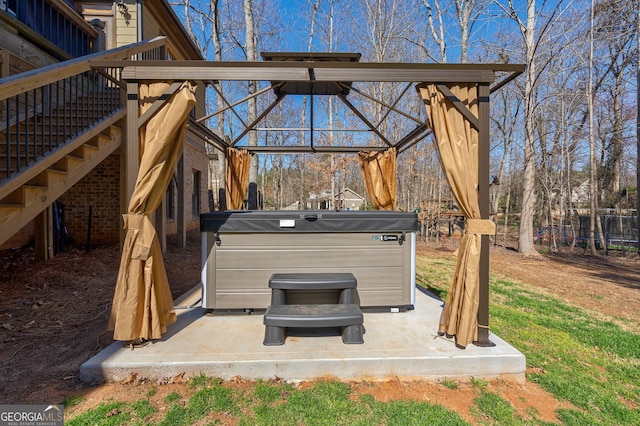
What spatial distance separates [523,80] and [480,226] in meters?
11.0

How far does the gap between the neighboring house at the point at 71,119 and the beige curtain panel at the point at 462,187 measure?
9.76ft

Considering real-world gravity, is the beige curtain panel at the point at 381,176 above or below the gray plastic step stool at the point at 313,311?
above

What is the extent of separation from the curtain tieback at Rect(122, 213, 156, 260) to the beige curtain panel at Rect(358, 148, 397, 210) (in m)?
4.20

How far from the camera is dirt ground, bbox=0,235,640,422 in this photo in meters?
2.29

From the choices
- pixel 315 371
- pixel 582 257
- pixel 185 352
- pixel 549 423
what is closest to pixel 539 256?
pixel 582 257

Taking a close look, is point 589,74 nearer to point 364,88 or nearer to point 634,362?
point 364,88

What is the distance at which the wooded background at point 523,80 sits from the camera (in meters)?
9.59

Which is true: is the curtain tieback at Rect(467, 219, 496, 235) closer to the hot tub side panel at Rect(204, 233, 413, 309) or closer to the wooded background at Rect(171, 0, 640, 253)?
the hot tub side panel at Rect(204, 233, 413, 309)

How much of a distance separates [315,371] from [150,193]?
6.80ft

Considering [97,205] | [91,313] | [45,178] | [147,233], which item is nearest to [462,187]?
[147,233]

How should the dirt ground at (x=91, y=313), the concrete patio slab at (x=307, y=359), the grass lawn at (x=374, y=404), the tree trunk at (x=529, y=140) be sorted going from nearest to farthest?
the grass lawn at (x=374, y=404) < the dirt ground at (x=91, y=313) < the concrete patio slab at (x=307, y=359) < the tree trunk at (x=529, y=140)

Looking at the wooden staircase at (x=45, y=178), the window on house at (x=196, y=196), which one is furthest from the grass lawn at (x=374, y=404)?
the window on house at (x=196, y=196)

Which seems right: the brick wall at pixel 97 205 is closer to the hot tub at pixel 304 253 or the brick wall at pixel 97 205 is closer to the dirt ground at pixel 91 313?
the dirt ground at pixel 91 313

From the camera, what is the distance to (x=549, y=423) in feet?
6.70
